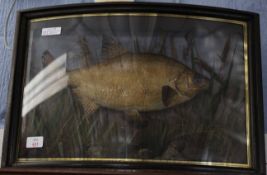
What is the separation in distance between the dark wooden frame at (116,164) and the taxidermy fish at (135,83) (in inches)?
4.0

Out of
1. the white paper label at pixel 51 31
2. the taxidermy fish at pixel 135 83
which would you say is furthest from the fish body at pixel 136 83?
the white paper label at pixel 51 31

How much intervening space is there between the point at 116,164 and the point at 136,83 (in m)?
0.16

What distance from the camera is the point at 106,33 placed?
94 cm

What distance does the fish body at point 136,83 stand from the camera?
88 centimetres

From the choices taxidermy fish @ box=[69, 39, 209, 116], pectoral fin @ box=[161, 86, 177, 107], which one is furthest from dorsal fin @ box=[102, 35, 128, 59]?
pectoral fin @ box=[161, 86, 177, 107]

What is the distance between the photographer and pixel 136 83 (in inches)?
35.1

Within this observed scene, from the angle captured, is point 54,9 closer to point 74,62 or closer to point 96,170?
point 74,62

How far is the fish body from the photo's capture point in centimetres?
88

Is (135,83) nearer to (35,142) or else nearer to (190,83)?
(190,83)

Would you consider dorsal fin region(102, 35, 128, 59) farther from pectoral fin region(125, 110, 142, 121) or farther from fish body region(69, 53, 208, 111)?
pectoral fin region(125, 110, 142, 121)

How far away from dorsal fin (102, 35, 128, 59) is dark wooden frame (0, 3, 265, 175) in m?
0.07

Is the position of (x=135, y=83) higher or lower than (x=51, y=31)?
lower

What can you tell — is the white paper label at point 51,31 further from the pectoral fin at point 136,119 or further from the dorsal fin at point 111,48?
the pectoral fin at point 136,119

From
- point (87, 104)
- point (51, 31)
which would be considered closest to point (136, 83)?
point (87, 104)
